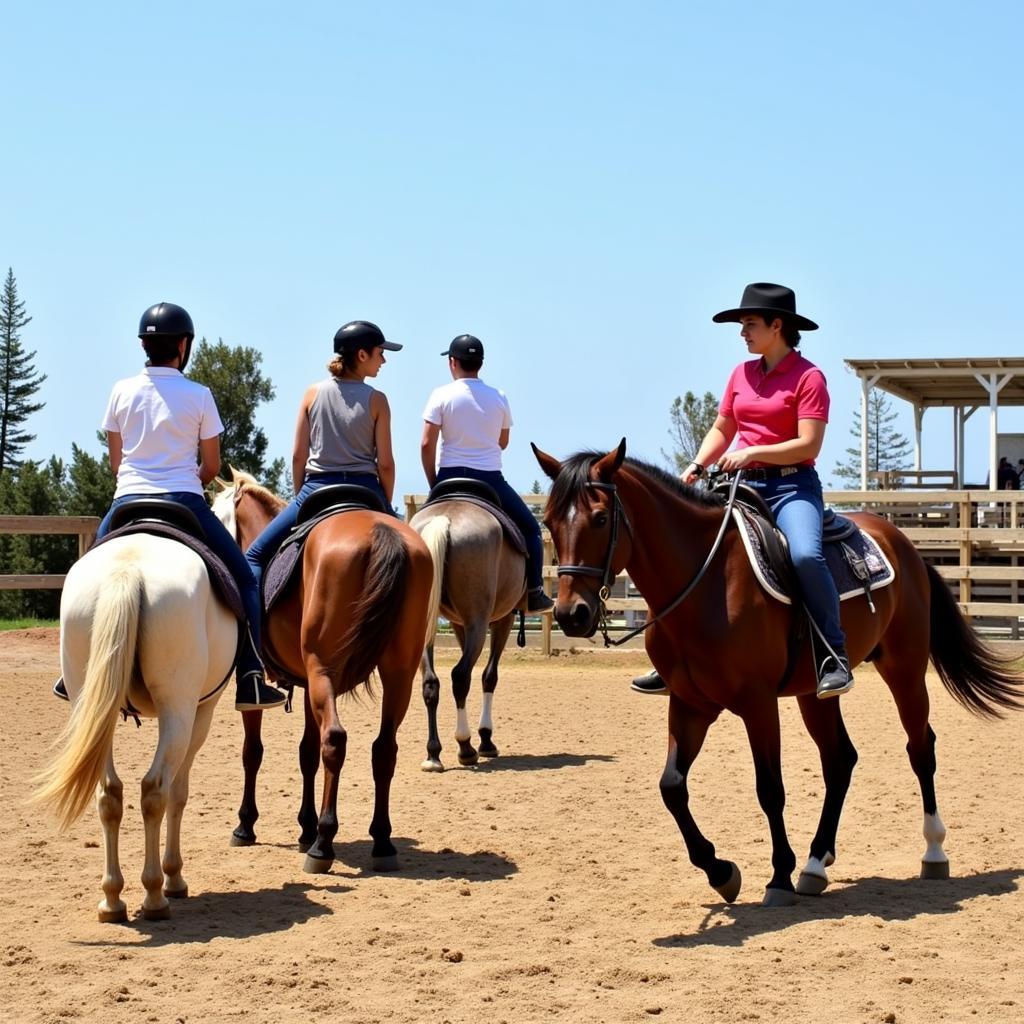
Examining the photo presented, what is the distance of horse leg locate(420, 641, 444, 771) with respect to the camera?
1041 centimetres

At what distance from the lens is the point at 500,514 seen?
10.8 meters

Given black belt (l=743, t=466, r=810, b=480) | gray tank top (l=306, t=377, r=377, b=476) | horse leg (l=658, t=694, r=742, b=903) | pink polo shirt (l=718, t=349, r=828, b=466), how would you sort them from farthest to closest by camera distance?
gray tank top (l=306, t=377, r=377, b=476) → black belt (l=743, t=466, r=810, b=480) → pink polo shirt (l=718, t=349, r=828, b=466) → horse leg (l=658, t=694, r=742, b=903)

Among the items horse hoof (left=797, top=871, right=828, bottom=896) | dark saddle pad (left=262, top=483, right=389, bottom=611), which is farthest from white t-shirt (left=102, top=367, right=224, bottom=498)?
horse hoof (left=797, top=871, right=828, bottom=896)

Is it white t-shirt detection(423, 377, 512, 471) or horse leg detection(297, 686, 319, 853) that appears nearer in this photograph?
horse leg detection(297, 686, 319, 853)

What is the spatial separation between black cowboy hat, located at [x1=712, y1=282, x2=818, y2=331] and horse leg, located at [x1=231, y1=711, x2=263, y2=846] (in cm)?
342

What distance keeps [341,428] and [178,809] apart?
2.36 meters

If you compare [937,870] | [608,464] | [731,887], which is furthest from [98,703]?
[937,870]

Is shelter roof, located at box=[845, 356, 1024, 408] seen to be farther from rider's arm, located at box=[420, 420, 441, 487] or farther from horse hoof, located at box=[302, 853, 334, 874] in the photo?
horse hoof, located at box=[302, 853, 334, 874]

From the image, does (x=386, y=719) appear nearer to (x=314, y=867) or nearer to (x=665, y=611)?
(x=314, y=867)

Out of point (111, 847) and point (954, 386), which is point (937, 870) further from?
point (954, 386)

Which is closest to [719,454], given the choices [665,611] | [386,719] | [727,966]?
[665,611]

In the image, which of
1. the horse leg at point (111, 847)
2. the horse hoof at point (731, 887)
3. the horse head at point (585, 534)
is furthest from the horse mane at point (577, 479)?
the horse leg at point (111, 847)

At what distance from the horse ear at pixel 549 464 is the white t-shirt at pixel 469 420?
4361 millimetres

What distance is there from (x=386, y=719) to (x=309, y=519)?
1210mm
